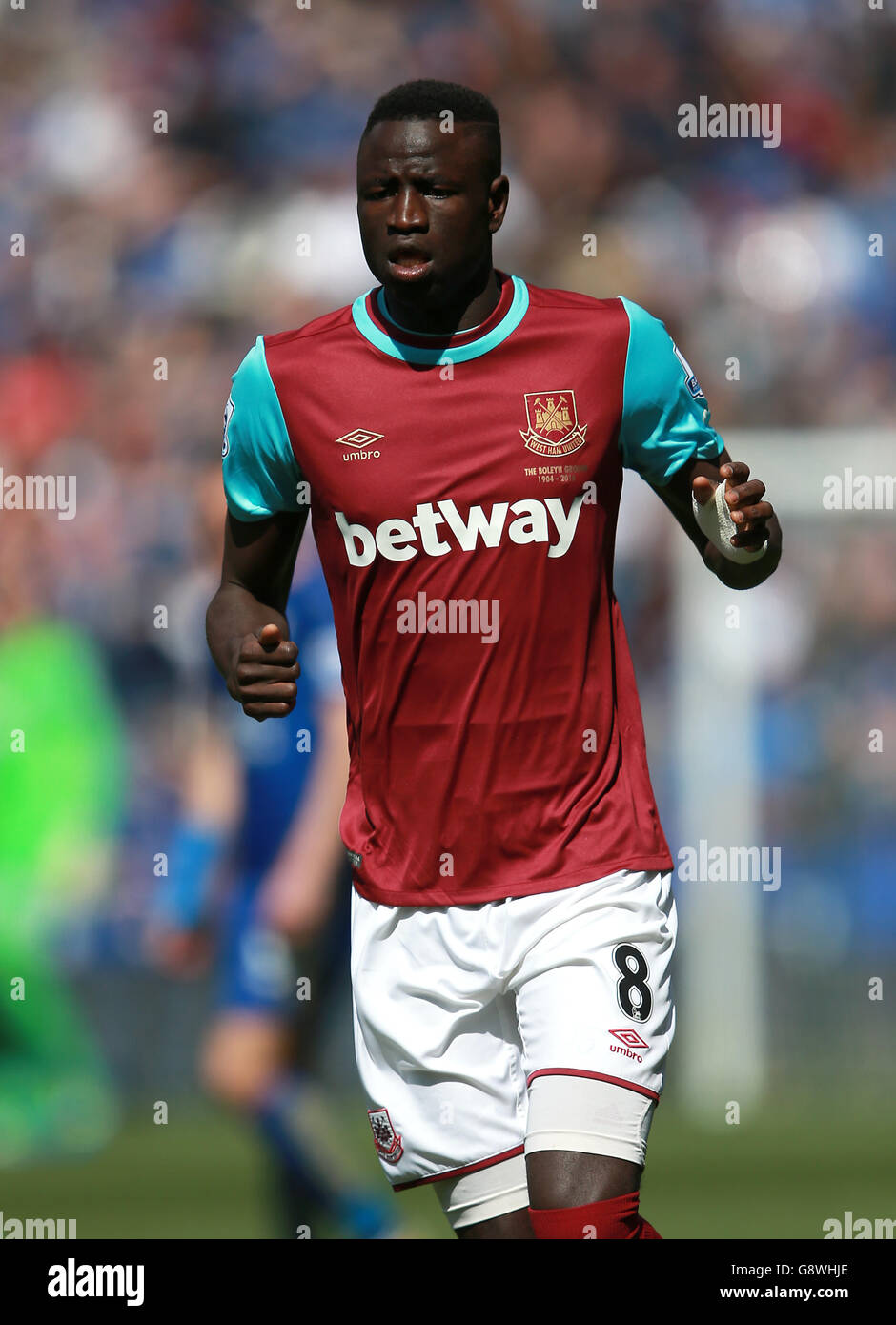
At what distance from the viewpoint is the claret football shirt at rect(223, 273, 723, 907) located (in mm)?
3244

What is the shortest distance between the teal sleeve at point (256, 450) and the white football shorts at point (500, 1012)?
78cm

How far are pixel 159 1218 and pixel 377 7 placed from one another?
6.74m

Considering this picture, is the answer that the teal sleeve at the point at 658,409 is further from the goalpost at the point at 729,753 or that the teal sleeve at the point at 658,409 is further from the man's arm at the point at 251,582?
the goalpost at the point at 729,753

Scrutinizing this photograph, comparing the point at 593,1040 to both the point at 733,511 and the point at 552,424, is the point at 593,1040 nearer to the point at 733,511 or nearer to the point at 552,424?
the point at 733,511

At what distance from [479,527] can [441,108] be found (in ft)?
2.48

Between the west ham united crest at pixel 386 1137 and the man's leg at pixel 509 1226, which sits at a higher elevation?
the west ham united crest at pixel 386 1137

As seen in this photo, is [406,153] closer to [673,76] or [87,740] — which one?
[87,740]

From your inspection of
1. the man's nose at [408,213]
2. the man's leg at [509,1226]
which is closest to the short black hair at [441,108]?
the man's nose at [408,213]

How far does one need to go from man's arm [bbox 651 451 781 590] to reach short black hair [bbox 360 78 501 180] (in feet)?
2.19

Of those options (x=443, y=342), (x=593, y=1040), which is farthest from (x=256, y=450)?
(x=593, y=1040)

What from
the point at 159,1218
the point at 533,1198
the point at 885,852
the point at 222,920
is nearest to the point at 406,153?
the point at 533,1198

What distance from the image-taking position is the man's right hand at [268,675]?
124 inches

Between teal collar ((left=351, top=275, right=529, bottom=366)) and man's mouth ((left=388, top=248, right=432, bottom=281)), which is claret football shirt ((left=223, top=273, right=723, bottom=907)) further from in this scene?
man's mouth ((left=388, top=248, right=432, bottom=281))
